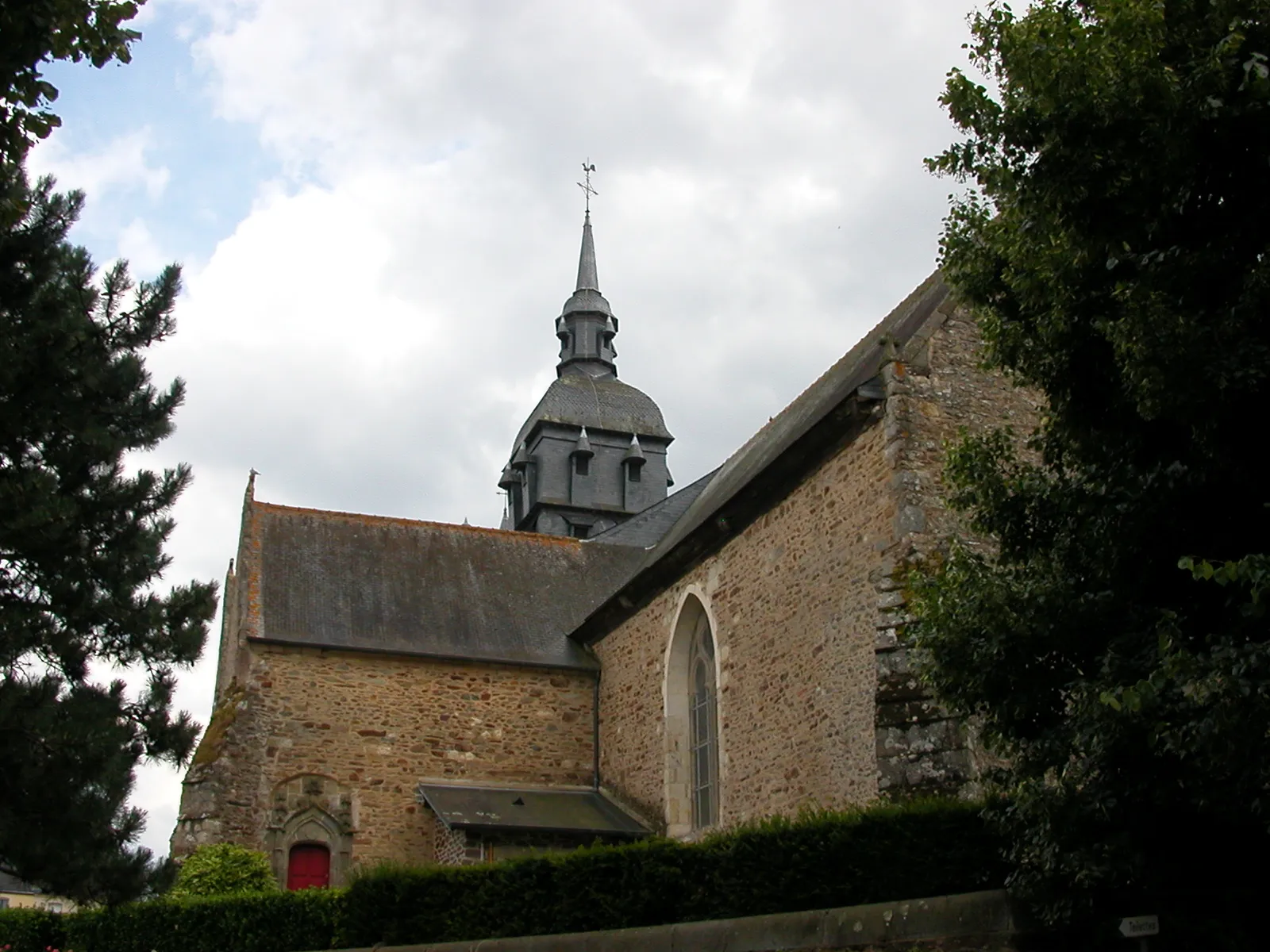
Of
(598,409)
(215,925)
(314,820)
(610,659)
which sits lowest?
(215,925)

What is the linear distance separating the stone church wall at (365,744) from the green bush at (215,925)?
202cm

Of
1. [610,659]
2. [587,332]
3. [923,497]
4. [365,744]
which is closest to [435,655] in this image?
[365,744]

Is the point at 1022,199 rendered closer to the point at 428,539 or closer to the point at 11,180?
the point at 11,180

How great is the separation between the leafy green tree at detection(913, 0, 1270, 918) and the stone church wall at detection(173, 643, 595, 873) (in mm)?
11101

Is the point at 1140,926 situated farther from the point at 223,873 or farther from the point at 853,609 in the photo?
the point at 223,873

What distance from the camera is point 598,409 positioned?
3444 cm

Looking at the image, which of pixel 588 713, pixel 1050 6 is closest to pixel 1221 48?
pixel 1050 6

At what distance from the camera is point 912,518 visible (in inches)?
436

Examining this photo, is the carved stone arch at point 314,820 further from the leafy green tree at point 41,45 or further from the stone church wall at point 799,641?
the leafy green tree at point 41,45

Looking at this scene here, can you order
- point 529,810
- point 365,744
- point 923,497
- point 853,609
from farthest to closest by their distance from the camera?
point 365,744, point 529,810, point 853,609, point 923,497

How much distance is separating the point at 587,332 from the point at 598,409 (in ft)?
13.5

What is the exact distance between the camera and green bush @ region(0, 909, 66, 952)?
1377 centimetres

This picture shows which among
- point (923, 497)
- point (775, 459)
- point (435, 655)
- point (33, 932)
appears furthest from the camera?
point (435, 655)

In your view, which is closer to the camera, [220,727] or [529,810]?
[220,727]
